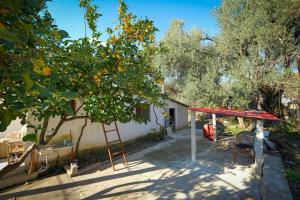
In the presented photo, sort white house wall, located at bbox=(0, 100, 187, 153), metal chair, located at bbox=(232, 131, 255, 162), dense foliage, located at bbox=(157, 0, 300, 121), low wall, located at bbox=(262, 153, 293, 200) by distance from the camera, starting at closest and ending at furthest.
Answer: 1. low wall, located at bbox=(262, 153, 293, 200)
2. metal chair, located at bbox=(232, 131, 255, 162)
3. white house wall, located at bbox=(0, 100, 187, 153)
4. dense foliage, located at bbox=(157, 0, 300, 121)

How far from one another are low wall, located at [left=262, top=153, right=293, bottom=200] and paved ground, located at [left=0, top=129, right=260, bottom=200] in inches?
13.3

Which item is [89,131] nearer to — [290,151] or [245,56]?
[290,151]

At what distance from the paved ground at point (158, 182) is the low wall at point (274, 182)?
0.34 meters

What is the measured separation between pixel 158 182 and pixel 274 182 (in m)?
3.91

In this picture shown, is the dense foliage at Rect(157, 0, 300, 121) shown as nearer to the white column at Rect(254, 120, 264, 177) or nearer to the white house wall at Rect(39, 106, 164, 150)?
the white column at Rect(254, 120, 264, 177)

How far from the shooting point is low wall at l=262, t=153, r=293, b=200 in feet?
19.8

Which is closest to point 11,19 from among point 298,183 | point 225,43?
point 298,183

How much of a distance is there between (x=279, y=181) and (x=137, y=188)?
4.83 m

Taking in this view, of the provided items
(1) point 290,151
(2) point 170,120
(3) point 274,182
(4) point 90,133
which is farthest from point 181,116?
(3) point 274,182

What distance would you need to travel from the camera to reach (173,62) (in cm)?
2080

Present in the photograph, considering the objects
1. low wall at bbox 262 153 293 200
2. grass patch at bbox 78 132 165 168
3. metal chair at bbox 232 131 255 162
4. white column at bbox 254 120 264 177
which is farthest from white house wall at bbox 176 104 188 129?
white column at bbox 254 120 264 177

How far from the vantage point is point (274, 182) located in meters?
7.02

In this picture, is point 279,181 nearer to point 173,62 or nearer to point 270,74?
point 270,74

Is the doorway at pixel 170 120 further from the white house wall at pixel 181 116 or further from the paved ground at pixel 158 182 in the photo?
the paved ground at pixel 158 182
